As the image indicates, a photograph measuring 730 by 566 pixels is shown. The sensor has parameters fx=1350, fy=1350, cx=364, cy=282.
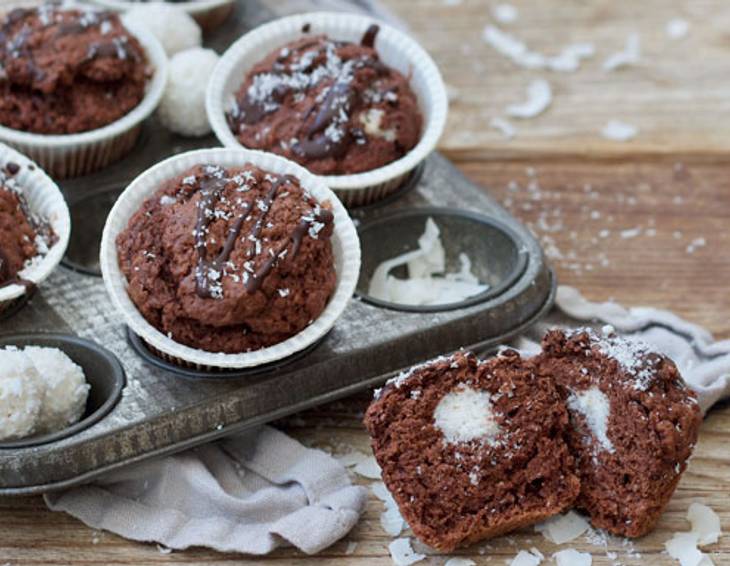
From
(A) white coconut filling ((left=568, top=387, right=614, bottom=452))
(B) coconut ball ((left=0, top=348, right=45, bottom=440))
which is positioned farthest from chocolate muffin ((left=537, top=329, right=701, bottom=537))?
(B) coconut ball ((left=0, top=348, right=45, bottom=440))

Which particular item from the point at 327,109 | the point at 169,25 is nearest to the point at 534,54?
the point at 169,25

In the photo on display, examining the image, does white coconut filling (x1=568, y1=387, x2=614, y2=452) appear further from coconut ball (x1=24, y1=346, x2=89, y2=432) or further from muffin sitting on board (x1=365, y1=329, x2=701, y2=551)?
coconut ball (x1=24, y1=346, x2=89, y2=432)

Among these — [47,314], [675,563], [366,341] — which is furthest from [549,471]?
[47,314]

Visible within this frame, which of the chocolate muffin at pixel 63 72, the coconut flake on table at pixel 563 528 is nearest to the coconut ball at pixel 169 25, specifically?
the chocolate muffin at pixel 63 72

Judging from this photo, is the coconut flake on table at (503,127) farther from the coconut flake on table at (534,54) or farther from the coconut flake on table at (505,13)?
the coconut flake on table at (505,13)

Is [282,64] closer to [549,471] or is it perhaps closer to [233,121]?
[233,121]
